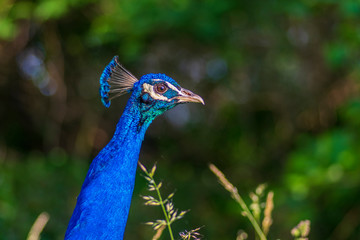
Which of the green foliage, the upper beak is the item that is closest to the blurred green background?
the green foliage

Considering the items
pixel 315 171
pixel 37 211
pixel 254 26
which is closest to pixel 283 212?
pixel 315 171

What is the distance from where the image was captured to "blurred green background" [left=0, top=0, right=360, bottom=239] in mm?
3963

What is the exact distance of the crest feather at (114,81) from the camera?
176cm

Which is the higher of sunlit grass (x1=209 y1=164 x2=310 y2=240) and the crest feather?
the crest feather

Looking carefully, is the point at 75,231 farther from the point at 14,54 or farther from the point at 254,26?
the point at 14,54

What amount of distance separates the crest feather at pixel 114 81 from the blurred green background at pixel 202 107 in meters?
2.14

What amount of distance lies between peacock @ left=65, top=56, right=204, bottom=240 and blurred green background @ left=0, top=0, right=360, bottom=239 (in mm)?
2170

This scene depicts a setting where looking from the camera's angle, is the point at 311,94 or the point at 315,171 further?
the point at 311,94

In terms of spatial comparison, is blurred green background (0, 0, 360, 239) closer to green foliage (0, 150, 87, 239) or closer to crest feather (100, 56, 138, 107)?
green foliage (0, 150, 87, 239)

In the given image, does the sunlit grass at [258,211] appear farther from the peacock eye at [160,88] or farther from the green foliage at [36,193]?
the green foliage at [36,193]

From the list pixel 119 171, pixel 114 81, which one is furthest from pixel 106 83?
pixel 119 171

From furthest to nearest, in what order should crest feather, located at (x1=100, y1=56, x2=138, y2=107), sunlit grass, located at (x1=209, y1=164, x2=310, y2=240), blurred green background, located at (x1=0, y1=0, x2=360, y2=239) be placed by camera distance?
blurred green background, located at (x1=0, y1=0, x2=360, y2=239)
crest feather, located at (x1=100, y1=56, x2=138, y2=107)
sunlit grass, located at (x1=209, y1=164, x2=310, y2=240)

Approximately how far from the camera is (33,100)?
22.9 ft

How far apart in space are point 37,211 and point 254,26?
2.21 m
